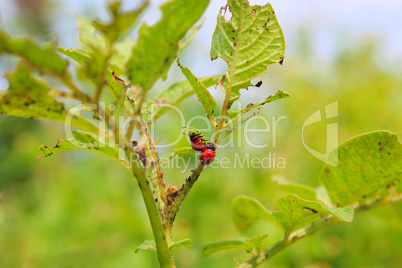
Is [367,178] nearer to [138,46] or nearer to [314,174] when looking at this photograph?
[138,46]

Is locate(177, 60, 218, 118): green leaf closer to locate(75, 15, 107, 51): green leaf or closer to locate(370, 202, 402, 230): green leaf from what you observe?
locate(75, 15, 107, 51): green leaf

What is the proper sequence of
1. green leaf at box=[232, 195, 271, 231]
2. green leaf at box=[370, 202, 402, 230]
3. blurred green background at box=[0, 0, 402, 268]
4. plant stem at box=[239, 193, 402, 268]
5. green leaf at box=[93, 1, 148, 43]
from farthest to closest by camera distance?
blurred green background at box=[0, 0, 402, 268] → green leaf at box=[370, 202, 402, 230] → green leaf at box=[232, 195, 271, 231] → plant stem at box=[239, 193, 402, 268] → green leaf at box=[93, 1, 148, 43]

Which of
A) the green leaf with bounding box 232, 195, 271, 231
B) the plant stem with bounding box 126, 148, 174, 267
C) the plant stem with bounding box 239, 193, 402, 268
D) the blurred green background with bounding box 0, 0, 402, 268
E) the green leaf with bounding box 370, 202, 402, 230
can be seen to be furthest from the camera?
the blurred green background with bounding box 0, 0, 402, 268

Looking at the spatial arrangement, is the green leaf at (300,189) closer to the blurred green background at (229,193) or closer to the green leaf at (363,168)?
the green leaf at (363,168)

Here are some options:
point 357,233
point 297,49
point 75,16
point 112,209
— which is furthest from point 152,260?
point 297,49

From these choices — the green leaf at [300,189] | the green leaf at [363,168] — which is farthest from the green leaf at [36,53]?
the green leaf at [300,189]

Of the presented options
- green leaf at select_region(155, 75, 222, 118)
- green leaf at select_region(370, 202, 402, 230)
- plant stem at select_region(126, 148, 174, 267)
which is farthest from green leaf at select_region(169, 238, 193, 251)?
green leaf at select_region(370, 202, 402, 230)
